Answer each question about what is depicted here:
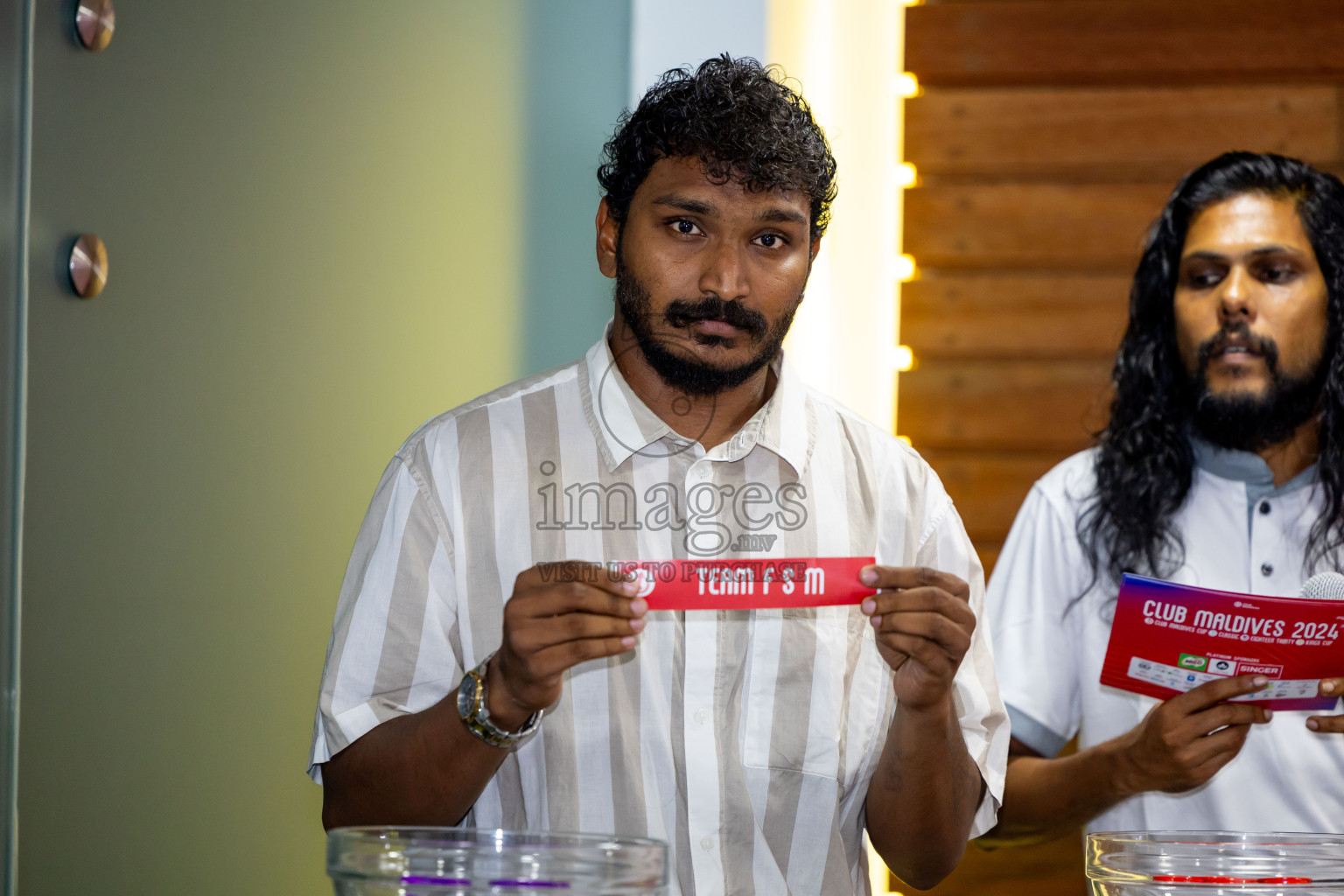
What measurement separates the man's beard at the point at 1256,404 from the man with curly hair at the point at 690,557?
26.8 inches

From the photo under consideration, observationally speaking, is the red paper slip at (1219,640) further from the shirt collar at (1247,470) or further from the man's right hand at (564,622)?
the man's right hand at (564,622)

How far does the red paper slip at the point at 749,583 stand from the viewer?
50.4 inches

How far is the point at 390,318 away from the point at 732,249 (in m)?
0.89

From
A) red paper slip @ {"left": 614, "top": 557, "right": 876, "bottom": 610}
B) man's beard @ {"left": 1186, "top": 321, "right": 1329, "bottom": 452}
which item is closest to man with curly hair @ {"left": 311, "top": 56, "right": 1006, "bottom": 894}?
red paper slip @ {"left": 614, "top": 557, "right": 876, "bottom": 610}

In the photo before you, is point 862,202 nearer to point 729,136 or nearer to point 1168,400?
point 1168,400

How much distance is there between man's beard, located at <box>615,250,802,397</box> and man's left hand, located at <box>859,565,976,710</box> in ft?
1.25

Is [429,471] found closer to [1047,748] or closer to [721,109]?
[721,109]

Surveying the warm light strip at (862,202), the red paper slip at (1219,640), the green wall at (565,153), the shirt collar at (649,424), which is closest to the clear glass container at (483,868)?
the shirt collar at (649,424)

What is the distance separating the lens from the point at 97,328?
146cm

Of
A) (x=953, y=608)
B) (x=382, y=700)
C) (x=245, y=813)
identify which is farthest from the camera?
(x=245, y=813)

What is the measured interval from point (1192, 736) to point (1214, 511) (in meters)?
0.54

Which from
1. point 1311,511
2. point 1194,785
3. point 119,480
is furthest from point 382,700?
point 1311,511

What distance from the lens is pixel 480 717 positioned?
131 centimetres

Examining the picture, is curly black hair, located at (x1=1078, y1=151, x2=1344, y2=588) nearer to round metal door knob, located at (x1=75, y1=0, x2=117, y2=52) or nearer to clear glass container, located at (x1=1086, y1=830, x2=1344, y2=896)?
clear glass container, located at (x1=1086, y1=830, x2=1344, y2=896)
